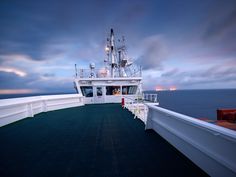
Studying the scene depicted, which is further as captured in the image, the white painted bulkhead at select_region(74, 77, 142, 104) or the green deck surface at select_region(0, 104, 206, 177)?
the white painted bulkhead at select_region(74, 77, 142, 104)

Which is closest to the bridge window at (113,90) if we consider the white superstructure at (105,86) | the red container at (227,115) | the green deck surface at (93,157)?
the white superstructure at (105,86)

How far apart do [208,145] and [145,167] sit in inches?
38.9

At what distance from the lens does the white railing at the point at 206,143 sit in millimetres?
1731

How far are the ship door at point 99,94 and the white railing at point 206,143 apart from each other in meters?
11.7

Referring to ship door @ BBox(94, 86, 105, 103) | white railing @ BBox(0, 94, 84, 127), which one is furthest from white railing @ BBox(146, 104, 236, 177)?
ship door @ BBox(94, 86, 105, 103)

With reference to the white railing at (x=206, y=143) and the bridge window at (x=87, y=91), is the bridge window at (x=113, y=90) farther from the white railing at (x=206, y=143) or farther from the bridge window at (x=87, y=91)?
the white railing at (x=206, y=143)

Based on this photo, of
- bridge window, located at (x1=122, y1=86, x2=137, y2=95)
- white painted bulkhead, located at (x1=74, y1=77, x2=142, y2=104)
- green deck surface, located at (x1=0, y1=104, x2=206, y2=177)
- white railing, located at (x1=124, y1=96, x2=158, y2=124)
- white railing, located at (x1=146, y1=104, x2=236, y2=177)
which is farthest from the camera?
bridge window, located at (x1=122, y1=86, x2=137, y2=95)

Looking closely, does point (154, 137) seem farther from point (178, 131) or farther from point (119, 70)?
point (119, 70)

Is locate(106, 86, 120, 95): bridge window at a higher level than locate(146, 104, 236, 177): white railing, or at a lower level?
higher

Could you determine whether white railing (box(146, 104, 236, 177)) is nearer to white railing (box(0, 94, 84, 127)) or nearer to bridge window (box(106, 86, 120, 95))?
white railing (box(0, 94, 84, 127))

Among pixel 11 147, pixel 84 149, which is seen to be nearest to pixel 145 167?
pixel 84 149

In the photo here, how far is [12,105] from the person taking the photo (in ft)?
20.8

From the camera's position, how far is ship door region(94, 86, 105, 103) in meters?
14.7

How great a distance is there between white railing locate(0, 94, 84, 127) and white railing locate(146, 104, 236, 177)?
248 inches
